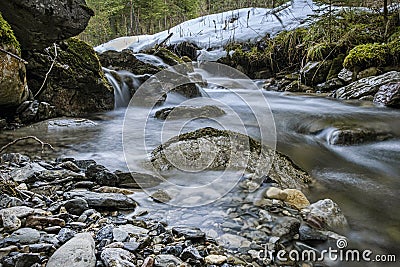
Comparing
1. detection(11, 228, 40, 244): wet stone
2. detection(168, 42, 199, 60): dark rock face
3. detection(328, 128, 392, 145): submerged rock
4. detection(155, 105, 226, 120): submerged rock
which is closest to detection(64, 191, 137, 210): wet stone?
detection(11, 228, 40, 244): wet stone

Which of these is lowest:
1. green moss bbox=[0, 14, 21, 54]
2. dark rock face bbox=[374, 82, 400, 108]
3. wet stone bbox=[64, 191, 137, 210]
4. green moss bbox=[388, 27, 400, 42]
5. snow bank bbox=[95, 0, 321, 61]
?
wet stone bbox=[64, 191, 137, 210]

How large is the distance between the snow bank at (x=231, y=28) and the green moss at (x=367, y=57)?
602 cm

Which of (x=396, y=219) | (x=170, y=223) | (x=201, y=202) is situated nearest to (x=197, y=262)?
(x=170, y=223)

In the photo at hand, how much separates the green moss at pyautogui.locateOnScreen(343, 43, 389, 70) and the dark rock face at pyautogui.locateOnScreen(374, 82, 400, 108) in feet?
4.68

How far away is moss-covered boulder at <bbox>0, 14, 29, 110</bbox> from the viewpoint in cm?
379

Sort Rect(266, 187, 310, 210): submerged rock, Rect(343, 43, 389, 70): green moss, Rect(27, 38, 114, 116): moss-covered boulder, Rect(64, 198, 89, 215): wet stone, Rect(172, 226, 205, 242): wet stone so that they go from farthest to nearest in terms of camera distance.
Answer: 1. Rect(343, 43, 389, 70): green moss
2. Rect(27, 38, 114, 116): moss-covered boulder
3. Rect(266, 187, 310, 210): submerged rock
4. Rect(64, 198, 89, 215): wet stone
5. Rect(172, 226, 205, 242): wet stone

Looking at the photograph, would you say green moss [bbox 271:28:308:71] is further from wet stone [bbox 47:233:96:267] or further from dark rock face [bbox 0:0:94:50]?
wet stone [bbox 47:233:96:267]

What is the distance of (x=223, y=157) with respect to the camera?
9.73 ft

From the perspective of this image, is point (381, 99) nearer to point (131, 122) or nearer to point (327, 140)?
point (327, 140)

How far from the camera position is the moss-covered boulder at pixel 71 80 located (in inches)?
223

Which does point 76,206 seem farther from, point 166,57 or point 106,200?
point 166,57

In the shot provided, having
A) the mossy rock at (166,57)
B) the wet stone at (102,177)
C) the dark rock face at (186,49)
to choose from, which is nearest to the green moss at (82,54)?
the mossy rock at (166,57)

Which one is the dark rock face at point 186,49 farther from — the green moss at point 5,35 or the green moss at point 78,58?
the green moss at point 5,35

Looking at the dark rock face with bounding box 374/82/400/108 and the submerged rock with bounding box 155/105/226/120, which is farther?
the dark rock face with bounding box 374/82/400/108
